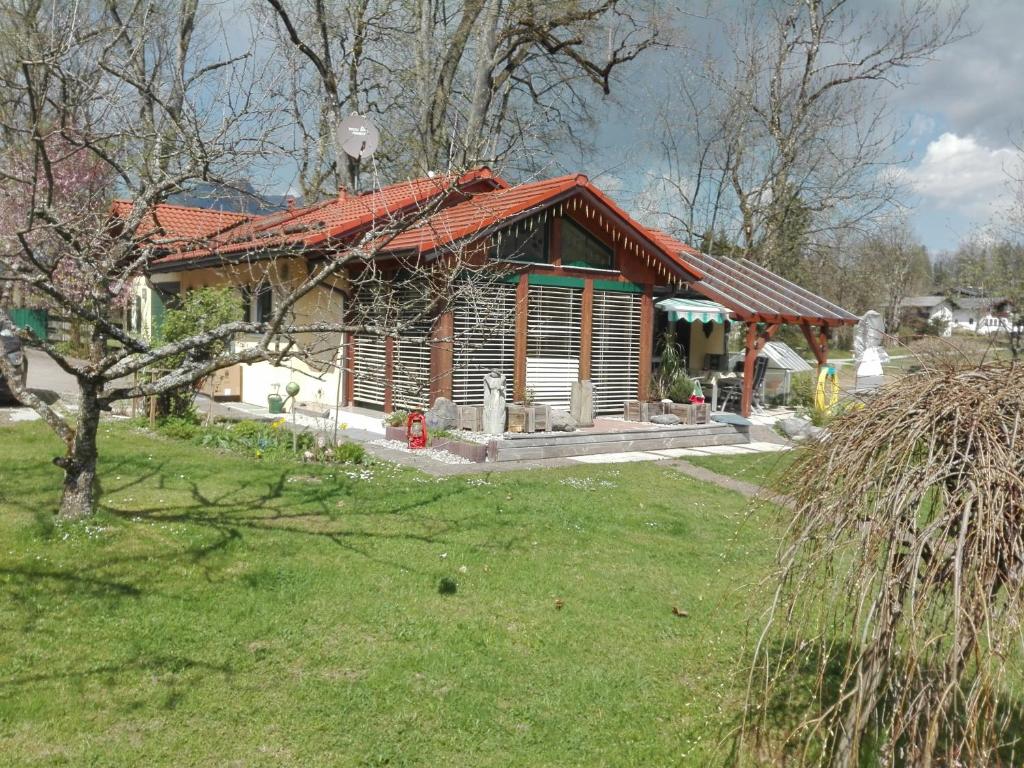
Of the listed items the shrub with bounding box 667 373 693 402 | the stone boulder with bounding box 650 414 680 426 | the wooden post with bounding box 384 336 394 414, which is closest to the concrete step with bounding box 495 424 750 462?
the stone boulder with bounding box 650 414 680 426

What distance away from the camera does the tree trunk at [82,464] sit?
6012 millimetres

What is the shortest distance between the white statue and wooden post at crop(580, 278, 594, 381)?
2816 millimetres

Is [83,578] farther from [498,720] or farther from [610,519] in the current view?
[610,519]

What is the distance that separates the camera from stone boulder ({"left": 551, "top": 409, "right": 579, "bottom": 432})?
1311cm

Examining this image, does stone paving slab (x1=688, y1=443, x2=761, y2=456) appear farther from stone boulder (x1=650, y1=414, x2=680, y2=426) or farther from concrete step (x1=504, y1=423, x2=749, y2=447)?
stone boulder (x1=650, y1=414, x2=680, y2=426)

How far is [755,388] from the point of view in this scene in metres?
19.9

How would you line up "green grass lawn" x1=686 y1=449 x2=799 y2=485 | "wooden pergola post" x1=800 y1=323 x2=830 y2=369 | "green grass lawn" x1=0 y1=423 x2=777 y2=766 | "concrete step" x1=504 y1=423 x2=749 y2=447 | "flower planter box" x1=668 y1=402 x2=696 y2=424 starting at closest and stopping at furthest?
"green grass lawn" x1=0 y1=423 x2=777 y2=766, "green grass lawn" x1=686 y1=449 x2=799 y2=485, "concrete step" x1=504 y1=423 x2=749 y2=447, "flower planter box" x1=668 y1=402 x2=696 y2=424, "wooden pergola post" x1=800 y1=323 x2=830 y2=369

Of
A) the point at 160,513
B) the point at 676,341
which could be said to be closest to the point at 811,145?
the point at 676,341

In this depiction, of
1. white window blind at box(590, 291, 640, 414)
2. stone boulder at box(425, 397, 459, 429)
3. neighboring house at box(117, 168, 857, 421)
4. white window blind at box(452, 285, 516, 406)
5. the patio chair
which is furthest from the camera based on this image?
the patio chair

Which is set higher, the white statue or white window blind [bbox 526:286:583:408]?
white window blind [bbox 526:286:583:408]

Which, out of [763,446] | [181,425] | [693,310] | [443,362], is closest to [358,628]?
[181,425]

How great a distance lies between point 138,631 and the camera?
15.6 ft

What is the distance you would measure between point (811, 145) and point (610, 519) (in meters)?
25.7

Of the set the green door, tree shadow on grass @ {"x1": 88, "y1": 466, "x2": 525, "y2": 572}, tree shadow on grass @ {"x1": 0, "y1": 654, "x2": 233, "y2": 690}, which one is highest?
the green door
